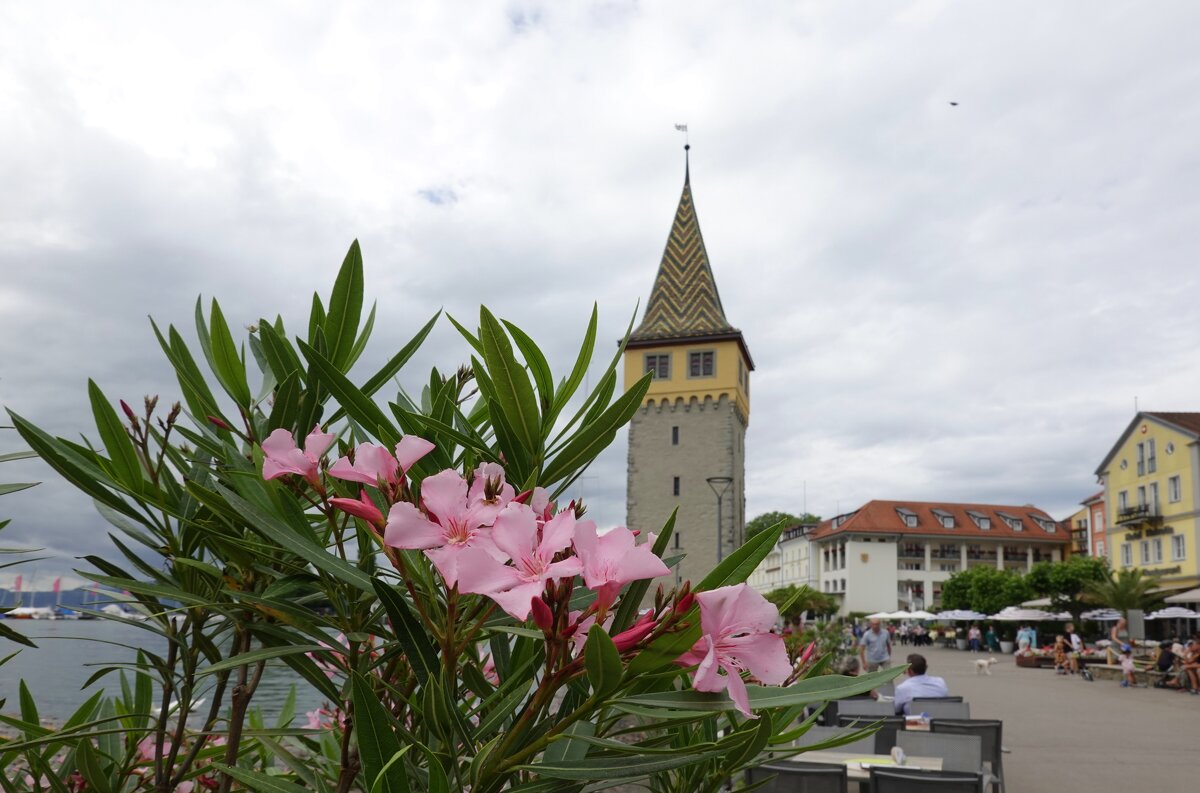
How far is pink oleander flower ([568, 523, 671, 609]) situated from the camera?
0.64 metres

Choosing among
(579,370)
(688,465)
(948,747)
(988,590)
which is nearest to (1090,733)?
(948,747)

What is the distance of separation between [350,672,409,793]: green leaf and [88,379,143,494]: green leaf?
0.53m

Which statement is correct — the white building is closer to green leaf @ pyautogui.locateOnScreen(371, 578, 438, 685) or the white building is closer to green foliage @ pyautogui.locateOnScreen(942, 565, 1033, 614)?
green foliage @ pyautogui.locateOnScreen(942, 565, 1033, 614)

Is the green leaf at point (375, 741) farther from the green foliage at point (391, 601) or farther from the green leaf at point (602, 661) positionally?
the green leaf at point (602, 661)

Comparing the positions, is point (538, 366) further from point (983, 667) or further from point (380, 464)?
point (983, 667)

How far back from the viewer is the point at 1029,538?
2413 inches

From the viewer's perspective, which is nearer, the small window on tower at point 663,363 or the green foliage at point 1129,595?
the green foliage at point 1129,595

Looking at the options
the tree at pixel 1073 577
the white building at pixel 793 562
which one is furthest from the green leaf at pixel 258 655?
the white building at pixel 793 562

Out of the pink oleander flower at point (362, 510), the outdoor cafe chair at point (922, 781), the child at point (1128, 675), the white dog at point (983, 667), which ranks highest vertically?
the pink oleander flower at point (362, 510)

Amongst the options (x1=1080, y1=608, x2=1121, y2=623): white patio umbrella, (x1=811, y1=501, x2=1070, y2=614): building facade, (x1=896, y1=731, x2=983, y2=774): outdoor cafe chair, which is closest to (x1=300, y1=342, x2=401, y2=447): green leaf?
(x1=896, y1=731, x2=983, y2=774): outdoor cafe chair

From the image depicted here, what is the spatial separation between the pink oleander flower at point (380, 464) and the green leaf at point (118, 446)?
0.43 m

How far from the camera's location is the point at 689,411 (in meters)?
35.2

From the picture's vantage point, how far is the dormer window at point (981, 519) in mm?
62250

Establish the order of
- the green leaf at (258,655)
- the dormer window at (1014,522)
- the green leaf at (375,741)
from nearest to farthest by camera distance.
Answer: the green leaf at (375,741), the green leaf at (258,655), the dormer window at (1014,522)
